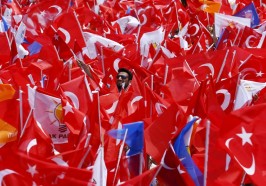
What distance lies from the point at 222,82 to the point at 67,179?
9.02ft

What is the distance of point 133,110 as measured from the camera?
6352mm

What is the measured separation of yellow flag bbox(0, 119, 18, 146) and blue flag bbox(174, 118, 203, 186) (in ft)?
4.50

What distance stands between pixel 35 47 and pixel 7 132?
4.57 metres

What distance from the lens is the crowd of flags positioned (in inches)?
181

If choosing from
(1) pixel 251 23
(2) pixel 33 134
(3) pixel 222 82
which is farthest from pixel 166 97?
(1) pixel 251 23

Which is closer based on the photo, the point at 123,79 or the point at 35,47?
the point at 123,79

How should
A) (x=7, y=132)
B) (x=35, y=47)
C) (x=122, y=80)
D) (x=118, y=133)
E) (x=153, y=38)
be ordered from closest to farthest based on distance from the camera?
1. (x=118, y=133)
2. (x=7, y=132)
3. (x=122, y=80)
4. (x=35, y=47)
5. (x=153, y=38)

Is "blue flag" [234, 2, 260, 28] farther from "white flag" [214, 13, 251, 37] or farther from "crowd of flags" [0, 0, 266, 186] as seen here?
"white flag" [214, 13, 251, 37]

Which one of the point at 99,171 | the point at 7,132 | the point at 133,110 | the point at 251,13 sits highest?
the point at 99,171

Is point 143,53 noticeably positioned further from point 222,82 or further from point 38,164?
point 38,164

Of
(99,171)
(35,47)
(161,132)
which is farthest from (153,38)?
(99,171)

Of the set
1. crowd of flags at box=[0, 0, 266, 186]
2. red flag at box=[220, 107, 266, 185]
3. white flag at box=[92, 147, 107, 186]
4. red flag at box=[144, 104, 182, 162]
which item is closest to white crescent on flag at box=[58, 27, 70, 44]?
crowd of flags at box=[0, 0, 266, 186]

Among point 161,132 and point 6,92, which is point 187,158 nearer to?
point 161,132

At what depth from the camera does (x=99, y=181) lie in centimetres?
460
